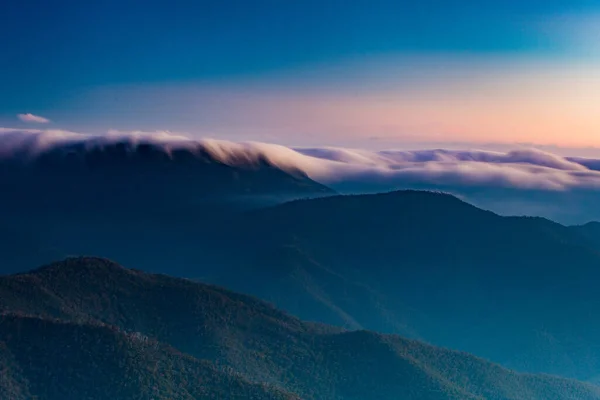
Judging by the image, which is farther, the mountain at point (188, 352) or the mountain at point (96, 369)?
the mountain at point (188, 352)

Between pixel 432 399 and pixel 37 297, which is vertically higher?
pixel 37 297

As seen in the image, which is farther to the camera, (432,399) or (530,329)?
(530,329)

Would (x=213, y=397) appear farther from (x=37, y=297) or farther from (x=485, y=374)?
(x=485, y=374)

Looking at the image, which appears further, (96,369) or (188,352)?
(188,352)

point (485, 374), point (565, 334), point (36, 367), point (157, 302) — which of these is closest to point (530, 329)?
point (565, 334)

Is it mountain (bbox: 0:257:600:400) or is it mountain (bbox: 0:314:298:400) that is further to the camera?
mountain (bbox: 0:257:600:400)

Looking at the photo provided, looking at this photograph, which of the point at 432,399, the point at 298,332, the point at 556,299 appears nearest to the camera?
the point at 432,399

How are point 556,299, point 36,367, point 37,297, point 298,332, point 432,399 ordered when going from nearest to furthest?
point 36,367 < point 37,297 < point 432,399 < point 298,332 < point 556,299

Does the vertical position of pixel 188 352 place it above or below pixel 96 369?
below
